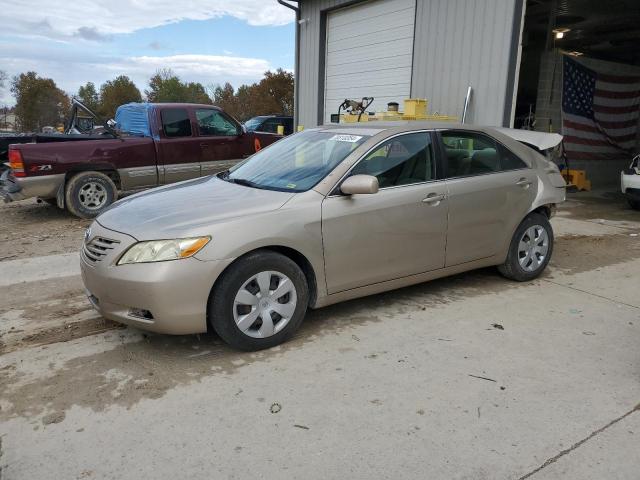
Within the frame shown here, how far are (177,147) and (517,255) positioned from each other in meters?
6.20

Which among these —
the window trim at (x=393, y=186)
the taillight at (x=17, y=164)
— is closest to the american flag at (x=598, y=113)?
the window trim at (x=393, y=186)

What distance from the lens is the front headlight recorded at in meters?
3.26

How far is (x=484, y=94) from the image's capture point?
8.63 metres

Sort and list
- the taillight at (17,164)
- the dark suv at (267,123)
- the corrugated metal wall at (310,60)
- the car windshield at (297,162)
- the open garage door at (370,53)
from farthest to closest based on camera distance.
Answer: the dark suv at (267,123) → the corrugated metal wall at (310,60) → the open garage door at (370,53) → the taillight at (17,164) → the car windshield at (297,162)

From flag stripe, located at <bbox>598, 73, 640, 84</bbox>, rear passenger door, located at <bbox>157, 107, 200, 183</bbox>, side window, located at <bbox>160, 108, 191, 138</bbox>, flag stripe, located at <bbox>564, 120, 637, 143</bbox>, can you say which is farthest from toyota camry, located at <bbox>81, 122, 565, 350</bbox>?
flag stripe, located at <bbox>598, 73, 640, 84</bbox>

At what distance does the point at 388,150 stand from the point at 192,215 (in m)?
1.67

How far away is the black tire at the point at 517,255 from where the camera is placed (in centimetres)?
499

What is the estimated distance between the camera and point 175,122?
9102mm

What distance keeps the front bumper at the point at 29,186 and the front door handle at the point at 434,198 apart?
6.11 metres

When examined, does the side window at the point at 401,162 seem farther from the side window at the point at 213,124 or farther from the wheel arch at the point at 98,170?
the side window at the point at 213,124

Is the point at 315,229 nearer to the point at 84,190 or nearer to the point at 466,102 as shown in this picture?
the point at 84,190

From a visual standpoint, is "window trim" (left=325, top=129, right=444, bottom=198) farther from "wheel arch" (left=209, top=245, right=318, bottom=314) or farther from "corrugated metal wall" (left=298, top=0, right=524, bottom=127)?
"corrugated metal wall" (left=298, top=0, right=524, bottom=127)

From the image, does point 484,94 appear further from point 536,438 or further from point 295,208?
point 536,438

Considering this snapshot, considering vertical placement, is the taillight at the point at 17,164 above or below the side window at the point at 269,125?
below
